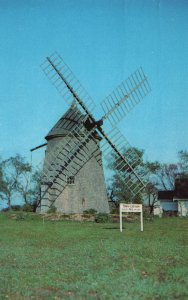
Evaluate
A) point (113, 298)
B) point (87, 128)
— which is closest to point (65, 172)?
point (87, 128)

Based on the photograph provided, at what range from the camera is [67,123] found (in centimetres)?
3428

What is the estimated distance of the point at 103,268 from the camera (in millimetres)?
8820

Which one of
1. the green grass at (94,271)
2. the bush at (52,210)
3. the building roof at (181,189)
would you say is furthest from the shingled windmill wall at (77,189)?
the building roof at (181,189)

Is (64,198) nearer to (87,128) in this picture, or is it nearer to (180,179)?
(87,128)

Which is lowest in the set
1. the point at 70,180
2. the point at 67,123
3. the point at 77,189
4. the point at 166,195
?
the point at 77,189

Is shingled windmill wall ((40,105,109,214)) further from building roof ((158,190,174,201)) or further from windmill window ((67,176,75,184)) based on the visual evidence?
building roof ((158,190,174,201))

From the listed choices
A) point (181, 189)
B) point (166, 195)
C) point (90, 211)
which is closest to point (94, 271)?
point (90, 211)

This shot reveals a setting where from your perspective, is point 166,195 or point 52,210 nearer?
point 52,210

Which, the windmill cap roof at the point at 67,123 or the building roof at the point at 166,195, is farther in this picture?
the building roof at the point at 166,195

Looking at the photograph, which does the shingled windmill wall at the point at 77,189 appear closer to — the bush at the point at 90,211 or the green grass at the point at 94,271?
the bush at the point at 90,211

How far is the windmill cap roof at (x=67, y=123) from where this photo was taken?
108ft

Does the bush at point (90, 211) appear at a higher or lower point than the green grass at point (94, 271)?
higher

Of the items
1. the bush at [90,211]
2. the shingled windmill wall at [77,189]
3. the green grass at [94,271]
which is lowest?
the green grass at [94,271]

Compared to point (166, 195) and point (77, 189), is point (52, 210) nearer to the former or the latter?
point (77, 189)
